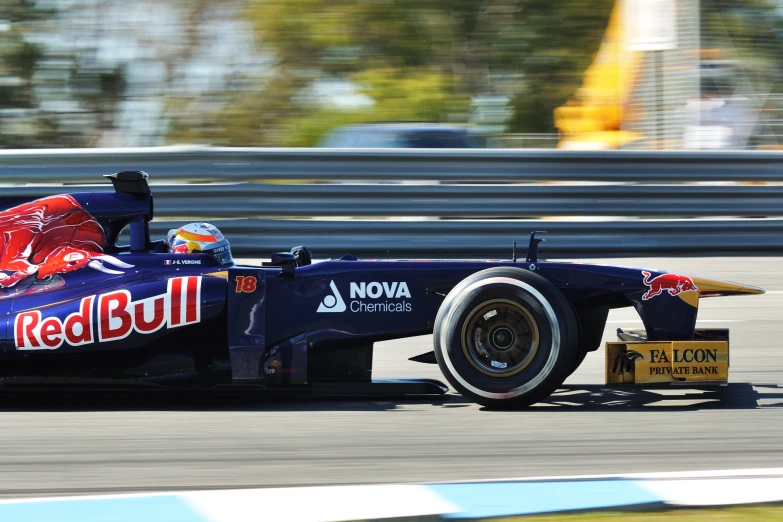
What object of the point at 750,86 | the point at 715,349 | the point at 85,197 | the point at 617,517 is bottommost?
the point at 617,517

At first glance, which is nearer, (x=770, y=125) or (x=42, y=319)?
(x=42, y=319)

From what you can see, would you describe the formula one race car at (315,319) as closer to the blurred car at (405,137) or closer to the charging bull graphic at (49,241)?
the charging bull graphic at (49,241)

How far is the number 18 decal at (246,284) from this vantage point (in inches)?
212

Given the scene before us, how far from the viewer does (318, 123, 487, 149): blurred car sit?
13688 millimetres

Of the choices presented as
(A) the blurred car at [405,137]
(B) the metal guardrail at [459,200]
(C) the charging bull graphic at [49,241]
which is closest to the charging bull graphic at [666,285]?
(C) the charging bull graphic at [49,241]

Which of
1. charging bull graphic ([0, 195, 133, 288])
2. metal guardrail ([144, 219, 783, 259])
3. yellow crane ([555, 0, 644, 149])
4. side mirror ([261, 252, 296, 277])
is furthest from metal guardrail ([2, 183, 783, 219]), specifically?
side mirror ([261, 252, 296, 277])

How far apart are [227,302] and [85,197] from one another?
43.1 inches

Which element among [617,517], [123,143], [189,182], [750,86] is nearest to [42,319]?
[617,517]

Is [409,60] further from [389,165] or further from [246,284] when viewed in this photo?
[246,284]

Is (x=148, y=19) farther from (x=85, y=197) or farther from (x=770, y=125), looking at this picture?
(x=85, y=197)

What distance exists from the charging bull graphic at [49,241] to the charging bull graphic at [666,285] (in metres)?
2.48

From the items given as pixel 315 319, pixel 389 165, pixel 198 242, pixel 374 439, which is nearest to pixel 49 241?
pixel 198 242

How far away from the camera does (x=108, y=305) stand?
5.35 meters

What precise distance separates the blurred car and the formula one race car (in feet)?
27.1
